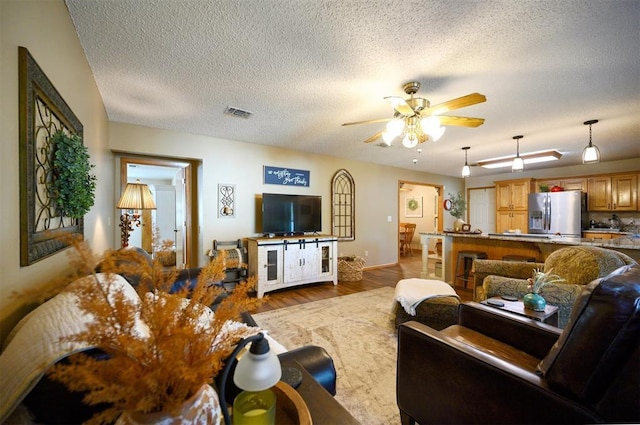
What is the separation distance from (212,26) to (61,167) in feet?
3.90

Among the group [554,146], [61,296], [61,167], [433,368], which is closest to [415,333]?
[433,368]

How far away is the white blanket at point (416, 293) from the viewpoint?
2.37m

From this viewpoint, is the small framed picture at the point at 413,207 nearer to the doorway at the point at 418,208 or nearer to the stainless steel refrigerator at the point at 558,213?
the doorway at the point at 418,208

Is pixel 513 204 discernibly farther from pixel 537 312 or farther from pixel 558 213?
pixel 537 312

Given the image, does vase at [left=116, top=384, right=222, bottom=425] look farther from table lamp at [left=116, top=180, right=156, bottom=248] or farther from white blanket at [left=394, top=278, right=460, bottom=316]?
table lamp at [left=116, top=180, right=156, bottom=248]

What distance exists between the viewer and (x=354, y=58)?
6.21ft

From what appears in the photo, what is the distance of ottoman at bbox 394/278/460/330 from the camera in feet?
7.52

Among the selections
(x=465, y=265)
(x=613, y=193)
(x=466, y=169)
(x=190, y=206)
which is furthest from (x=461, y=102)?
(x=613, y=193)

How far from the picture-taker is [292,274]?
157 inches

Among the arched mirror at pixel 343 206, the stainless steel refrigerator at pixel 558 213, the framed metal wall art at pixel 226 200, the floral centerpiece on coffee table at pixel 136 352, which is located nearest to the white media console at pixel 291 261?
the framed metal wall art at pixel 226 200

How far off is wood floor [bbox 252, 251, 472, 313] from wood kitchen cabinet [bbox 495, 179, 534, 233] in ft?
9.63

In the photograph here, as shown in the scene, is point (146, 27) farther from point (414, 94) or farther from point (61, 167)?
point (414, 94)

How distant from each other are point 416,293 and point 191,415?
7.61 feet

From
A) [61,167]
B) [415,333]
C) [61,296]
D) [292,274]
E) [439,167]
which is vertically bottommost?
[292,274]
